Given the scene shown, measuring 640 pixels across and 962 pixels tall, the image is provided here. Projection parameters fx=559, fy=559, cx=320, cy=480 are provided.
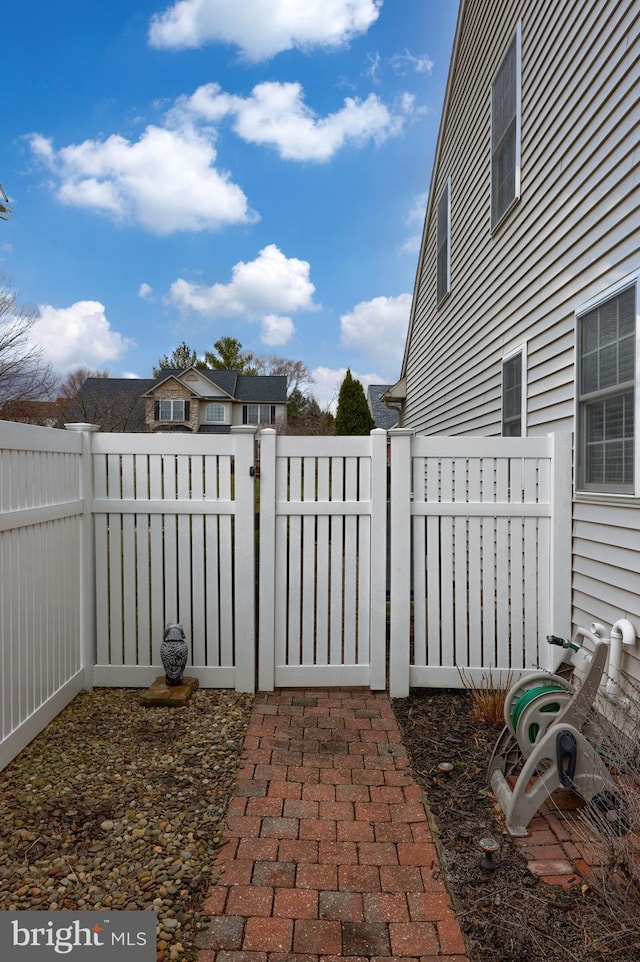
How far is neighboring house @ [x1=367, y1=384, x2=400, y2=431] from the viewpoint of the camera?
75.5 feet

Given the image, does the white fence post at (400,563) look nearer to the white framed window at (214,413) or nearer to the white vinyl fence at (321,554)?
the white vinyl fence at (321,554)

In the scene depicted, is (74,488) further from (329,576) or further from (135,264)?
(135,264)

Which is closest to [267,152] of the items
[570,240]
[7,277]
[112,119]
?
[112,119]

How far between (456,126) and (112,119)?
832 centimetres

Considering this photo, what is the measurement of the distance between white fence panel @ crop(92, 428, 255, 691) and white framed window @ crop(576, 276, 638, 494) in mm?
2146

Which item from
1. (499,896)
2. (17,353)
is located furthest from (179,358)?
(499,896)

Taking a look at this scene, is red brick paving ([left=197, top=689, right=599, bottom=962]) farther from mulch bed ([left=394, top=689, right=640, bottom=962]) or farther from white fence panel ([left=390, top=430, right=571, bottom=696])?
white fence panel ([left=390, top=430, right=571, bottom=696])

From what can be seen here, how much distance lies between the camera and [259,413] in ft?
98.1

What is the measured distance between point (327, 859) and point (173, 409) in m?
26.9

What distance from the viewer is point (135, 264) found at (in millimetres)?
21031

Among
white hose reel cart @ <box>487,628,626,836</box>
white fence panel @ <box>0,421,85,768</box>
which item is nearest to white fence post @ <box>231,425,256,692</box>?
white fence panel @ <box>0,421,85,768</box>

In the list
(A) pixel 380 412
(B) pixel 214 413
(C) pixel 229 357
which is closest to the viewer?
(A) pixel 380 412

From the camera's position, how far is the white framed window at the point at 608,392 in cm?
294

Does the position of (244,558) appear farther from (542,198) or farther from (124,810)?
(542,198)
